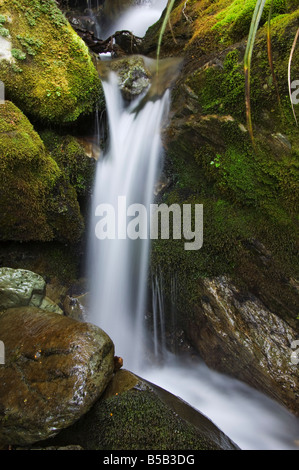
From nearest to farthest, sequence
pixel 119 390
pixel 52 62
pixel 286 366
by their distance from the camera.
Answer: pixel 119 390 < pixel 286 366 < pixel 52 62

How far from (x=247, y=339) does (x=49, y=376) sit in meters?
2.22

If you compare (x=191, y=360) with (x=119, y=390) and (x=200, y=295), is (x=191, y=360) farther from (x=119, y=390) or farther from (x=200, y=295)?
(x=119, y=390)

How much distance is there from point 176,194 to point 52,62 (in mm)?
2916

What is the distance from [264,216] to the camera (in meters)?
3.43

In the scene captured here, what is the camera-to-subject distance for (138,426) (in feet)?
7.45

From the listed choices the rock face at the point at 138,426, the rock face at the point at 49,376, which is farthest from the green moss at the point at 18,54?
the rock face at the point at 138,426

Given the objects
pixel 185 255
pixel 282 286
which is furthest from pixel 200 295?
pixel 282 286

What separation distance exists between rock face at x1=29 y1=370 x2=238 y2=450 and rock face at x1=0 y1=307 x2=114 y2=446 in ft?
0.43

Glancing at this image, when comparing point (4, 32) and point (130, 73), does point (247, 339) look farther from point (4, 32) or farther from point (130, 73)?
point (4, 32)

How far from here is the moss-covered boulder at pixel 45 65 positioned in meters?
4.15

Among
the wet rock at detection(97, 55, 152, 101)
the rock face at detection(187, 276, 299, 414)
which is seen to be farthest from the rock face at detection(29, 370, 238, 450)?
the wet rock at detection(97, 55, 152, 101)

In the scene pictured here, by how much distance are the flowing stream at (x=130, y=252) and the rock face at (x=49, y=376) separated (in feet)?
5.23

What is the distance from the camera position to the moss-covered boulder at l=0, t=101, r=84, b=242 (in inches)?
140

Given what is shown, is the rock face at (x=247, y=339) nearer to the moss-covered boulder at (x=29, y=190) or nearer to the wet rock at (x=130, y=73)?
the moss-covered boulder at (x=29, y=190)
